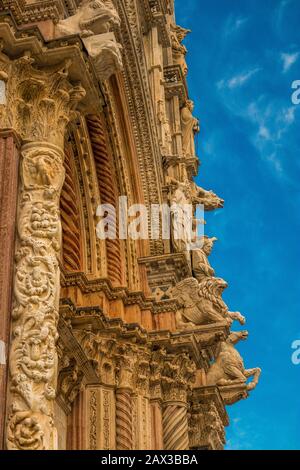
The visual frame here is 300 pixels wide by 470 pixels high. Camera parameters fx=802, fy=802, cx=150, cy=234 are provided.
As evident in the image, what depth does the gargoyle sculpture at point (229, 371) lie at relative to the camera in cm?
1548

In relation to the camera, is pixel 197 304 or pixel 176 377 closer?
pixel 176 377

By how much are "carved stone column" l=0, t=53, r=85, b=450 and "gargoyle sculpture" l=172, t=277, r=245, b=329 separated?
6.61 metres

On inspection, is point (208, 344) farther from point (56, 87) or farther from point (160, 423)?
A: point (56, 87)

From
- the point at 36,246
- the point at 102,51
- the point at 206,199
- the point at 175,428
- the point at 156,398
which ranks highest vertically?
the point at 206,199

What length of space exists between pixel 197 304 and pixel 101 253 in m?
2.12

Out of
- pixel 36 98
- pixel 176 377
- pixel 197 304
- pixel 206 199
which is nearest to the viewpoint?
pixel 36 98

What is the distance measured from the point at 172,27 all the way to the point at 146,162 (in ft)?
22.6

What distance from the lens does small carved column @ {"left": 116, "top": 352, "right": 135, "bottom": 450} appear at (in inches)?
468

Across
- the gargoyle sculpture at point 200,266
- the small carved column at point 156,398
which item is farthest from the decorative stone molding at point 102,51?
the gargoyle sculpture at point 200,266

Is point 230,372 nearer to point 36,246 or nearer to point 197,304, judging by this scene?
point 197,304

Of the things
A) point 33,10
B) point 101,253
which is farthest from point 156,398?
point 33,10

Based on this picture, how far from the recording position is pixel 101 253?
13.2m

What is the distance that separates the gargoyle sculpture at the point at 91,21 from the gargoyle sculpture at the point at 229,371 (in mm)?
8473
